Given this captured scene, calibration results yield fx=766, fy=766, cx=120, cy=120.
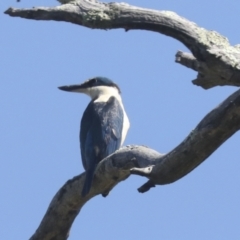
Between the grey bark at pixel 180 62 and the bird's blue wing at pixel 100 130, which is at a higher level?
the bird's blue wing at pixel 100 130

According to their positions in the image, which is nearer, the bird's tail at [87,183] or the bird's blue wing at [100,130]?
the bird's tail at [87,183]

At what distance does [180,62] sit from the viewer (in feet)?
17.0

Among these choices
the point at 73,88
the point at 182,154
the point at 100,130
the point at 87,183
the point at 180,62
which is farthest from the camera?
the point at 73,88

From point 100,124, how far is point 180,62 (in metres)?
3.00

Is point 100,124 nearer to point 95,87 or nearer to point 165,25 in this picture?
point 95,87

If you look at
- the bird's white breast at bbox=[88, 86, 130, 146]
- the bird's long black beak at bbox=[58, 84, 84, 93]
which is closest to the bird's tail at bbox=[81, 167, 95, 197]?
the bird's white breast at bbox=[88, 86, 130, 146]

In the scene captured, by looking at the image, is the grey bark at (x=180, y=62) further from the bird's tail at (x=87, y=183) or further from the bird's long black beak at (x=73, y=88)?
the bird's long black beak at (x=73, y=88)

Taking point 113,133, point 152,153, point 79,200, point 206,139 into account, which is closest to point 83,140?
point 113,133

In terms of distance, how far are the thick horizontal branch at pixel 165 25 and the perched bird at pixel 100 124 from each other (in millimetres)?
1953

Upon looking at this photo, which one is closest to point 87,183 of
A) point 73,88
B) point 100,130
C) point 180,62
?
point 180,62

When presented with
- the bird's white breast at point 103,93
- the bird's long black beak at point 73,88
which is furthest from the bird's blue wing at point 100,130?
the bird's long black beak at point 73,88

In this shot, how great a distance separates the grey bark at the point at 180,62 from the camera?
4.73m

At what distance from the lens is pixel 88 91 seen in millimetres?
9148

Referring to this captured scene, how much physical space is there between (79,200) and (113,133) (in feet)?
6.05
